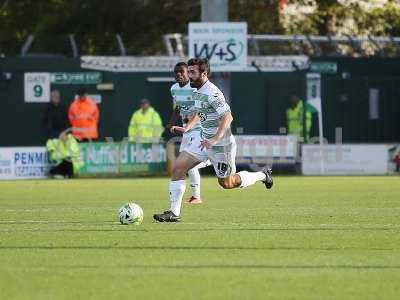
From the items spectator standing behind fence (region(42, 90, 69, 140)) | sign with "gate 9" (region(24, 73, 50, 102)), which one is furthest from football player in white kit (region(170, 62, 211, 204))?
sign with "gate 9" (region(24, 73, 50, 102))

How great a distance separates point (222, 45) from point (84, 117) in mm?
3917

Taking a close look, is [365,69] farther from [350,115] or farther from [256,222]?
[256,222]

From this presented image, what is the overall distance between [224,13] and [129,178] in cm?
591

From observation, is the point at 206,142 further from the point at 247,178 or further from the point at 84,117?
the point at 84,117

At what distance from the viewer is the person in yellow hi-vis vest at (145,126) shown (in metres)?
31.8

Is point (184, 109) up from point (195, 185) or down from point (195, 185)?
up

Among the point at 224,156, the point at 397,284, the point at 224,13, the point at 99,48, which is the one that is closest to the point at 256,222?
the point at 224,156

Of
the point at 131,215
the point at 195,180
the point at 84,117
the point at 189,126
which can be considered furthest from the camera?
the point at 84,117

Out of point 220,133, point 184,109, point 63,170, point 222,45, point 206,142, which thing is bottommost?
point 63,170

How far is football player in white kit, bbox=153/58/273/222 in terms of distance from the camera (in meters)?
16.0

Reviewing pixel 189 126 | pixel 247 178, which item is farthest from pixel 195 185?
pixel 247 178

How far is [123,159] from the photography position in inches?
1267

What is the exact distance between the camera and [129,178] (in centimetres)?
3114

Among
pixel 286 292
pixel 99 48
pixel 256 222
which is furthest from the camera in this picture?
pixel 99 48
